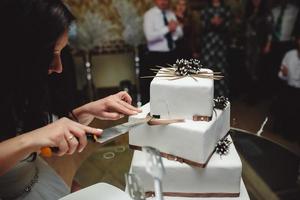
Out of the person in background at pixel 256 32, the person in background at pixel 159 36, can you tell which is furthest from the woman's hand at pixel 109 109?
the person in background at pixel 256 32

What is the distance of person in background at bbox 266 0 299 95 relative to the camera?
16.2 ft

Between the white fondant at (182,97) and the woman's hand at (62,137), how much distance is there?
39cm

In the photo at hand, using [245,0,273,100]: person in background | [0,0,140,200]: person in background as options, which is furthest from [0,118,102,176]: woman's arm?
[245,0,273,100]: person in background

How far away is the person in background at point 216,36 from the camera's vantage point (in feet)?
15.1

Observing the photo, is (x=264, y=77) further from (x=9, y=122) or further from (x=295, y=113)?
(x=9, y=122)

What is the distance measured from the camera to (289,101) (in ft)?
13.4

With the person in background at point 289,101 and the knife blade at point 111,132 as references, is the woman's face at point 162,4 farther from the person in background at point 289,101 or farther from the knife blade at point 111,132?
the knife blade at point 111,132

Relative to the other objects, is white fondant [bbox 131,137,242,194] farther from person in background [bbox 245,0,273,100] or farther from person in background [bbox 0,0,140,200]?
person in background [bbox 245,0,273,100]

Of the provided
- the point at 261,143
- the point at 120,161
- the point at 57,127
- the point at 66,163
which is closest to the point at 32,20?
the point at 57,127

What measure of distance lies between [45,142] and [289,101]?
3.60m

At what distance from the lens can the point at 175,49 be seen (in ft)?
15.3

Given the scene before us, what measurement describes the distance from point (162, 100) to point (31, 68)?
1.73ft

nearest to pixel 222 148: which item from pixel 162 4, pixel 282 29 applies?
pixel 162 4

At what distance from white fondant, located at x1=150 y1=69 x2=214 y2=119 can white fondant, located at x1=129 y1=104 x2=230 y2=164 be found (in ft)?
0.17
